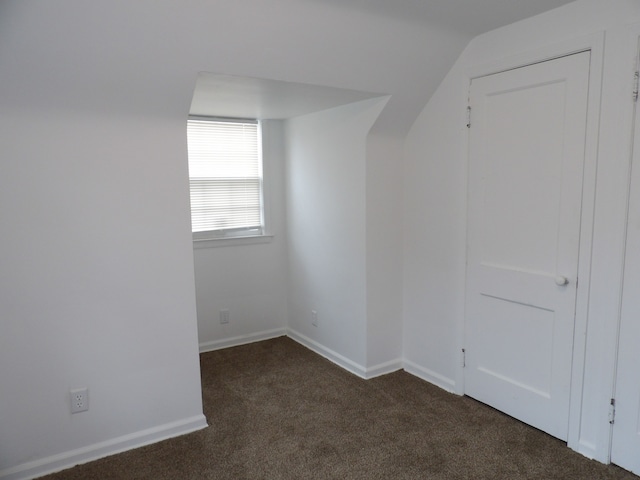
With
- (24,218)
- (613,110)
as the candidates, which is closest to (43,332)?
(24,218)

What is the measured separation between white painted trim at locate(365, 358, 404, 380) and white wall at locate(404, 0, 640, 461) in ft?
0.27

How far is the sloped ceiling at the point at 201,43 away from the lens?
6.23 ft

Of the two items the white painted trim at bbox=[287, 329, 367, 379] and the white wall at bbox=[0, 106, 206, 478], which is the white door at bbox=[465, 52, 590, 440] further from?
the white wall at bbox=[0, 106, 206, 478]

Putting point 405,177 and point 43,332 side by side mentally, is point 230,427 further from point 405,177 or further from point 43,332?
point 405,177

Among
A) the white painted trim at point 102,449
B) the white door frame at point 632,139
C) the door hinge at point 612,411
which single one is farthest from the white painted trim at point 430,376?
the white painted trim at point 102,449

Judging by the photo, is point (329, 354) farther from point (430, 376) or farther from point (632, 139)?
point (632, 139)

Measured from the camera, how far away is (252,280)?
4129mm

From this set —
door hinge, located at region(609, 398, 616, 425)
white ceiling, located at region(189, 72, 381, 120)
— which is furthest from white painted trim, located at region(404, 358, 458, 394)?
white ceiling, located at region(189, 72, 381, 120)

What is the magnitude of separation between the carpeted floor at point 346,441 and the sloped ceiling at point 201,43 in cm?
180

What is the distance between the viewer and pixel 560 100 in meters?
2.38

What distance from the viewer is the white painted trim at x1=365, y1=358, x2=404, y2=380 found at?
3377 mm

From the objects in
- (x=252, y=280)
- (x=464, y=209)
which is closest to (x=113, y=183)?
(x=252, y=280)

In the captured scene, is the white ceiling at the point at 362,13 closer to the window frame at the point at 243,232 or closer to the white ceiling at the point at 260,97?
the white ceiling at the point at 260,97

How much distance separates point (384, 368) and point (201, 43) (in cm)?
249
